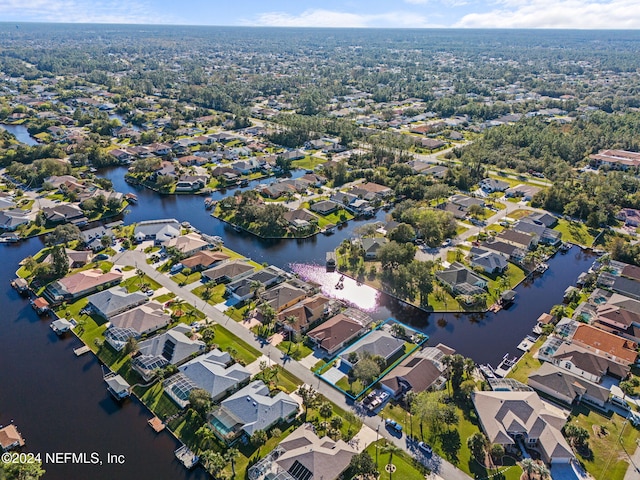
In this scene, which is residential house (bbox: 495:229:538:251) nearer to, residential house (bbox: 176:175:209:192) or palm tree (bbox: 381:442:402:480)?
palm tree (bbox: 381:442:402:480)

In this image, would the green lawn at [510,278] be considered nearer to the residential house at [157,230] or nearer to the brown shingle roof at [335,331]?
the brown shingle roof at [335,331]

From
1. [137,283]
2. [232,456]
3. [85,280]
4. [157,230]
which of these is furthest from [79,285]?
[232,456]

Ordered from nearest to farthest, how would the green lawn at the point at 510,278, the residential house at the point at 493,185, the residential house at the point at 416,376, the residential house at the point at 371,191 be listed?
the residential house at the point at 416,376 → the green lawn at the point at 510,278 → the residential house at the point at 371,191 → the residential house at the point at 493,185

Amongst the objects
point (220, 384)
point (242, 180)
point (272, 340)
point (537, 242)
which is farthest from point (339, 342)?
point (242, 180)

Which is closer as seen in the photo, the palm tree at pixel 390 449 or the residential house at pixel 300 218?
the palm tree at pixel 390 449

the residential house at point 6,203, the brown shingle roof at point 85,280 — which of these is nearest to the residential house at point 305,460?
the brown shingle roof at point 85,280

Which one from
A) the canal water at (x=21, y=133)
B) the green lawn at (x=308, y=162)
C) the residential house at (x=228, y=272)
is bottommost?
the canal water at (x=21, y=133)
